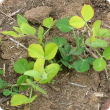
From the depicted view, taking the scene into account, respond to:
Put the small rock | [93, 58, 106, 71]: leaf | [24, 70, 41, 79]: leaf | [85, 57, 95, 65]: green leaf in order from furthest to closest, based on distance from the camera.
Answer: the small rock < [85, 57, 95, 65]: green leaf < [93, 58, 106, 71]: leaf < [24, 70, 41, 79]: leaf

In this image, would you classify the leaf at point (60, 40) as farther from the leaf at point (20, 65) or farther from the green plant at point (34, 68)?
the leaf at point (20, 65)

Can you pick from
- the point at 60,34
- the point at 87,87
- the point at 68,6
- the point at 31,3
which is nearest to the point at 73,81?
the point at 87,87

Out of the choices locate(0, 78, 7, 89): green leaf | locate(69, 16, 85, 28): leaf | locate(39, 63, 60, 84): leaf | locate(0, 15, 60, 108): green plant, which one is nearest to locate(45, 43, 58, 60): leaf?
locate(0, 15, 60, 108): green plant

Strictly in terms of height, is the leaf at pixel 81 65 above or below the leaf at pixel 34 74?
below

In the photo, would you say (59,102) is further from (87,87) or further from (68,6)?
(68,6)

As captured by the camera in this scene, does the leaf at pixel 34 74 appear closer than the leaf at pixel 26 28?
Yes

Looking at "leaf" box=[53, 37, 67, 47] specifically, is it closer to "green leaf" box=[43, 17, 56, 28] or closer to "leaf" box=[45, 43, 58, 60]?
"green leaf" box=[43, 17, 56, 28]

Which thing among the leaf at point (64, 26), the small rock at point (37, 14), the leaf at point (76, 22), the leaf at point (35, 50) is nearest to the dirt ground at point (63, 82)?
the small rock at point (37, 14)
